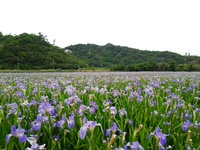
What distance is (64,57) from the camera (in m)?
54.8

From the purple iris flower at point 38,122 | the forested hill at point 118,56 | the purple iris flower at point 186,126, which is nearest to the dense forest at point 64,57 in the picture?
the forested hill at point 118,56

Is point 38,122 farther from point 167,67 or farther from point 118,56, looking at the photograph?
point 118,56

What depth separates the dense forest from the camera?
127 ft

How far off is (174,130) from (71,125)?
1.02 m

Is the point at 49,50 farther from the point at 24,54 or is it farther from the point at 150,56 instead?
the point at 150,56

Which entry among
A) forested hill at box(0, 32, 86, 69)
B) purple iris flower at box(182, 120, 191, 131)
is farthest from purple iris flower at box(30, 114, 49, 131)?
forested hill at box(0, 32, 86, 69)

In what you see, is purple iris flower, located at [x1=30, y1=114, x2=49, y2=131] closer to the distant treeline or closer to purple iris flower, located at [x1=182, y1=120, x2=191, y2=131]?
purple iris flower, located at [x1=182, y1=120, x2=191, y2=131]

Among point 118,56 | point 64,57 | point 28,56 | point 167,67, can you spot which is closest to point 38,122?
point 167,67

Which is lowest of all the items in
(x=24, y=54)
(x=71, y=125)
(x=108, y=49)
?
(x=71, y=125)

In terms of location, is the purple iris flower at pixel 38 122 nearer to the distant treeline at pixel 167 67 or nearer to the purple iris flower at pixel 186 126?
the purple iris flower at pixel 186 126

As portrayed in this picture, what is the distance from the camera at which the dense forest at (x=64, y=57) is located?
38.6 metres

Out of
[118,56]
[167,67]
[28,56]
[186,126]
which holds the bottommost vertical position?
[186,126]

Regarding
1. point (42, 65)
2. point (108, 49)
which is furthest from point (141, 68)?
point (108, 49)

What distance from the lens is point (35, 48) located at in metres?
52.6
